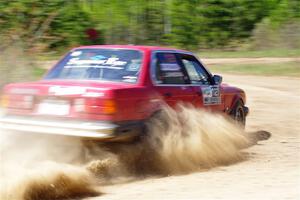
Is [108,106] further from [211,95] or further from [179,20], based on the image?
[179,20]

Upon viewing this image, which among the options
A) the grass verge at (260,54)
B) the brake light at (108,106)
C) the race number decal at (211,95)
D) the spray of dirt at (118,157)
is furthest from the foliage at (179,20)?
the brake light at (108,106)

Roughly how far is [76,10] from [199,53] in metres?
6.36

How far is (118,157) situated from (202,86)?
2.13 m

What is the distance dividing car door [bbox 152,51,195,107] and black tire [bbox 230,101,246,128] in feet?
5.13

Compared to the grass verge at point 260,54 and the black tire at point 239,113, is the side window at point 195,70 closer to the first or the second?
the black tire at point 239,113

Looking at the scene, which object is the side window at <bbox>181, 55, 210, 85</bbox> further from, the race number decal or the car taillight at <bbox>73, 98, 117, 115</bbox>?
the car taillight at <bbox>73, 98, 117, 115</bbox>

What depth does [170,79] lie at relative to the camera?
7.92 m

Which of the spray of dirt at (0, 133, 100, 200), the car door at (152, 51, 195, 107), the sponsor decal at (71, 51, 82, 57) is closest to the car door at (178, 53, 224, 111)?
the car door at (152, 51, 195, 107)

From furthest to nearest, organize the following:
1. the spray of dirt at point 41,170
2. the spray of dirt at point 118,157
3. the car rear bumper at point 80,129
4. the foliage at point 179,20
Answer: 1. the foliage at point 179,20
2. the car rear bumper at point 80,129
3. the spray of dirt at point 118,157
4. the spray of dirt at point 41,170

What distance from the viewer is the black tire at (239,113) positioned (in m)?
9.64

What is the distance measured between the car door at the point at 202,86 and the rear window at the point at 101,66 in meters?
1.12

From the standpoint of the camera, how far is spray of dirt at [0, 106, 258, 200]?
5914mm

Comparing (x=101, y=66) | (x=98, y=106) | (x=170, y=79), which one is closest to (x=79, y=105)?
(x=98, y=106)

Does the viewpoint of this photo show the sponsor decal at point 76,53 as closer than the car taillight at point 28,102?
No
